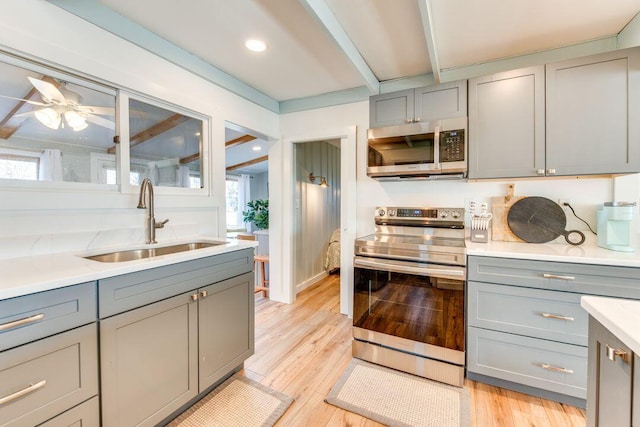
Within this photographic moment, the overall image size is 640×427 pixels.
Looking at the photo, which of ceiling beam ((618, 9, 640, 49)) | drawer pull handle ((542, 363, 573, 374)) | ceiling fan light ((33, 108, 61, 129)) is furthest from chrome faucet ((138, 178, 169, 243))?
ceiling beam ((618, 9, 640, 49))

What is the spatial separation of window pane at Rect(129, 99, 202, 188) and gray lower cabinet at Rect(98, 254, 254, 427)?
89 cm

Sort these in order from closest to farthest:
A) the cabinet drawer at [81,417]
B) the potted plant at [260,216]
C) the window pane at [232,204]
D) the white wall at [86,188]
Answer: the cabinet drawer at [81,417] → the white wall at [86,188] → the potted plant at [260,216] → the window pane at [232,204]

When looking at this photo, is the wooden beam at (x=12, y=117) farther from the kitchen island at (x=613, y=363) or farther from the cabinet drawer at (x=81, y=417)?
the kitchen island at (x=613, y=363)

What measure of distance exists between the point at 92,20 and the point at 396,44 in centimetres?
199

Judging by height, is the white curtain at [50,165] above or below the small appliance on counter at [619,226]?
above

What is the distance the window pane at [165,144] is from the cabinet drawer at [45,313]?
1100 mm

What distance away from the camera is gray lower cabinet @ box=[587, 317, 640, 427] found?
69cm

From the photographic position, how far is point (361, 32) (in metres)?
1.97

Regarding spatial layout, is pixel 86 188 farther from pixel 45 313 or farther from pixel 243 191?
pixel 243 191

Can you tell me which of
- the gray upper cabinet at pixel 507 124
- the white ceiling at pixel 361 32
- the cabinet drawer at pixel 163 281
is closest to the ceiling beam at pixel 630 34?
the white ceiling at pixel 361 32

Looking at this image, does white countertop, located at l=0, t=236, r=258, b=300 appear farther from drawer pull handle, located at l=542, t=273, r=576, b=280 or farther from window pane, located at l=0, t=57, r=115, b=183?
drawer pull handle, located at l=542, t=273, r=576, b=280

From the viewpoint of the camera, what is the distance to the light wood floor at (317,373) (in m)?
1.56

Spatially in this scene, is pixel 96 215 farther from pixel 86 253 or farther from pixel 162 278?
pixel 162 278

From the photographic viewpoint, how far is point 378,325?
6.72 feet
